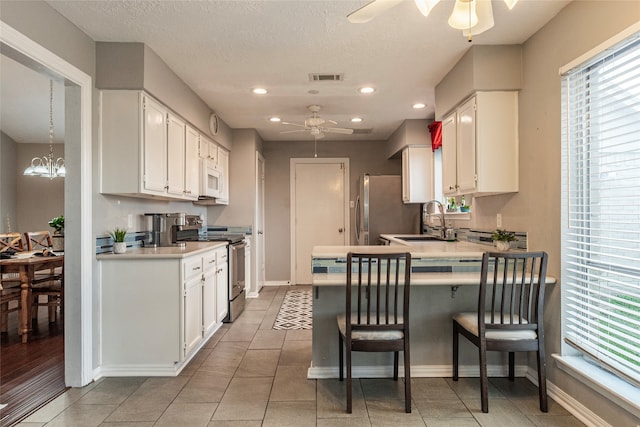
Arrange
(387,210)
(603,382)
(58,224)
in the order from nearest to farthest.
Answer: (603,382)
(58,224)
(387,210)

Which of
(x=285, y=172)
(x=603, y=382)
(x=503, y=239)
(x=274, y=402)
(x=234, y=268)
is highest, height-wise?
(x=285, y=172)

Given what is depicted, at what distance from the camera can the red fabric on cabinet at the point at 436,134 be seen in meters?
4.48

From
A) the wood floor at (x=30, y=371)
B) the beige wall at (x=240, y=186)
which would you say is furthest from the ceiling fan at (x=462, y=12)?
the beige wall at (x=240, y=186)

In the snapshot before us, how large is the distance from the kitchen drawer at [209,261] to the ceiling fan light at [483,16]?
260 cm

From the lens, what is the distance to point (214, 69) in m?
3.29

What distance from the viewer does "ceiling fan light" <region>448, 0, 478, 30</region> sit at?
5.70ft

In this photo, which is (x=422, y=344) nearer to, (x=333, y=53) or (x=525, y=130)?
(x=525, y=130)

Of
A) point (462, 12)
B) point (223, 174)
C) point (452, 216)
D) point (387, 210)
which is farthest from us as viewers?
point (387, 210)

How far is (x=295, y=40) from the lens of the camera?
9.04 feet

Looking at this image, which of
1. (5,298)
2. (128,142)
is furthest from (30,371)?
(128,142)

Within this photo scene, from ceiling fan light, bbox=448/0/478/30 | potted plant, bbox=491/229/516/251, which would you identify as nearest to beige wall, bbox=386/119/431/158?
potted plant, bbox=491/229/516/251

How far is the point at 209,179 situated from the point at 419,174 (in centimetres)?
256

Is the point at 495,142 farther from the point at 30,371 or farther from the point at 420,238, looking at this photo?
the point at 30,371

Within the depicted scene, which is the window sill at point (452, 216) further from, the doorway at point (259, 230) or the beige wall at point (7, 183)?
the beige wall at point (7, 183)
